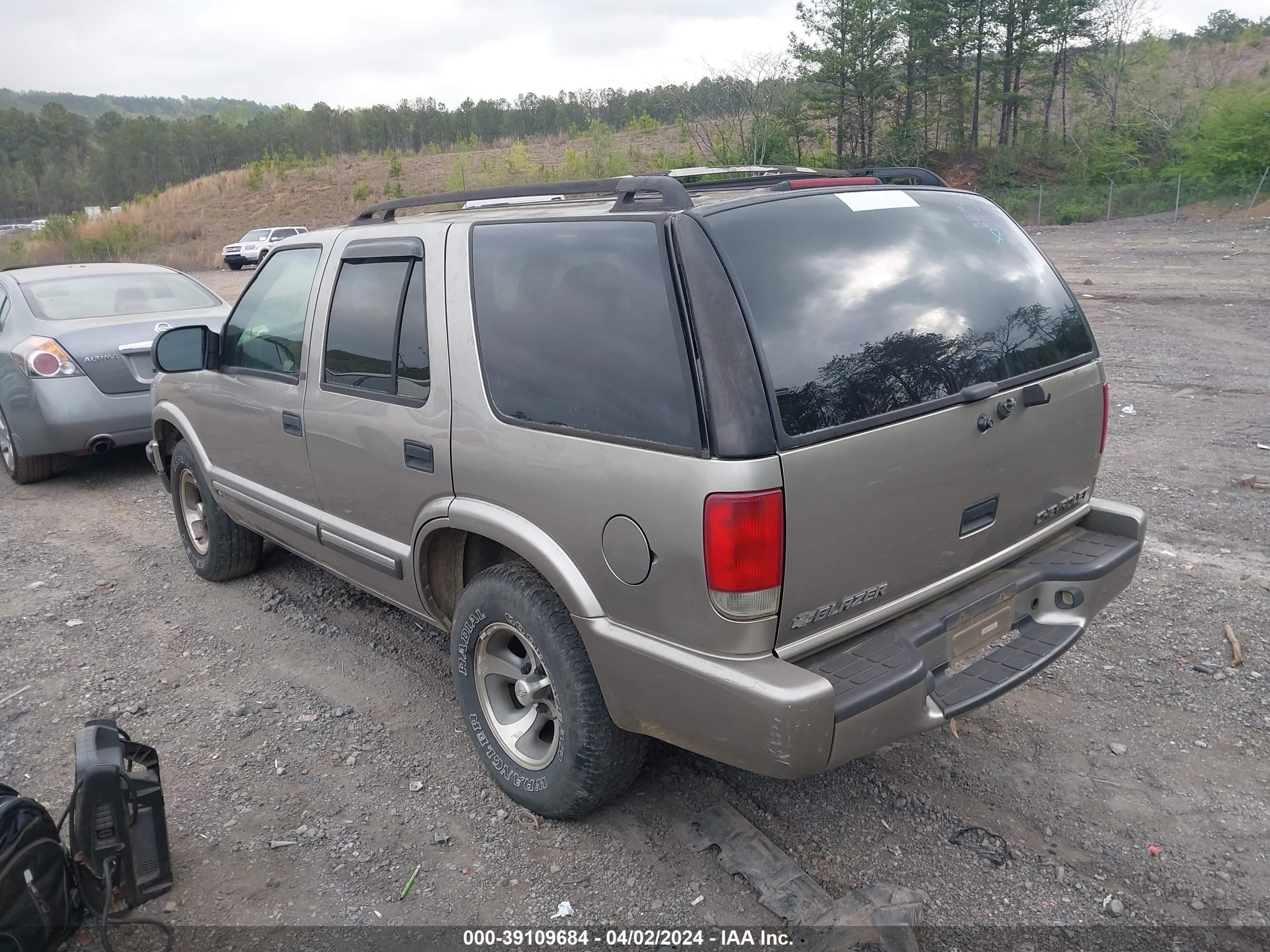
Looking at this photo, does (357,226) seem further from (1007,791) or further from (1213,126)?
(1213,126)

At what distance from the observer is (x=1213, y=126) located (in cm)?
3114

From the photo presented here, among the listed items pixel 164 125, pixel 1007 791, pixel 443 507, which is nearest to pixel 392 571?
pixel 443 507

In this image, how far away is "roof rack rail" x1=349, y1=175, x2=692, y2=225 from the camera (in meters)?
2.58

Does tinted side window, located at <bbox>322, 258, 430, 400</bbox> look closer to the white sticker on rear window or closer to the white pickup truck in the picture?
the white sticker on rear window

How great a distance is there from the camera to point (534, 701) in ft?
9.67

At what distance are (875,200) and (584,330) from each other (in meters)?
1.02

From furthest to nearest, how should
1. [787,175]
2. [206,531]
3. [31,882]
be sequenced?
1. [206,531]
2. [787,175]
3. [31,882]

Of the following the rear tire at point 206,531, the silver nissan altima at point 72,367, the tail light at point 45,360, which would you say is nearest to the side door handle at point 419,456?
the rear tire at point 206,531

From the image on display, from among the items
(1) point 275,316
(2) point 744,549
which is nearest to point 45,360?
(1) point 275,316

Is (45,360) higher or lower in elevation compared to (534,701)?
higher

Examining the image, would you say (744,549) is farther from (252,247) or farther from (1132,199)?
(252,247)

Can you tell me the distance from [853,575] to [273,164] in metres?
59.5

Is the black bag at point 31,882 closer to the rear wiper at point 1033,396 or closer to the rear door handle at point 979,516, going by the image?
the rear door handle at point 979,516

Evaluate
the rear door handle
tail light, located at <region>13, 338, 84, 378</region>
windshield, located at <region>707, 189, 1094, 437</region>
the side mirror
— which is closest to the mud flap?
the rear door handle
